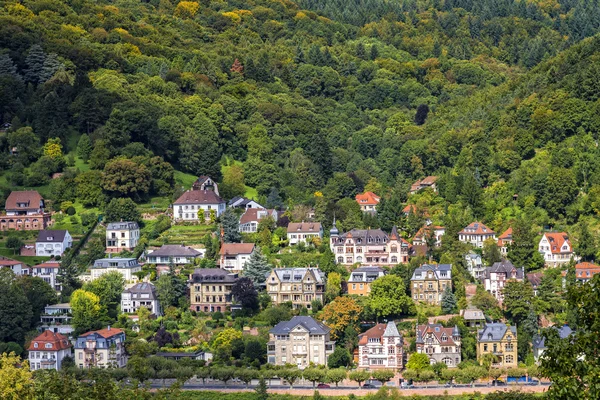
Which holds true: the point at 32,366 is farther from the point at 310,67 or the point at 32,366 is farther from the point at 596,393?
the point at 310,67

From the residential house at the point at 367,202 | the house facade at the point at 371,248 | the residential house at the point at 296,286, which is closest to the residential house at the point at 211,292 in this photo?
the residential house at the point at 296,286

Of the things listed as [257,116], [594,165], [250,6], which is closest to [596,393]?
[594,165]

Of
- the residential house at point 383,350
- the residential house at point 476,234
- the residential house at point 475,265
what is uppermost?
the residential house at point 476,234

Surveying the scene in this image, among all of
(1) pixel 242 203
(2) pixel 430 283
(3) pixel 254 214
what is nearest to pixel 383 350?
(2) pixel 430 283

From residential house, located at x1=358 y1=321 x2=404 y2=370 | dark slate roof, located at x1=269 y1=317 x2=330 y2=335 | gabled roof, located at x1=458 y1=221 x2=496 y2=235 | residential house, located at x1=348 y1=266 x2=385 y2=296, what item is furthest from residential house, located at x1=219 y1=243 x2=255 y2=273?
gabled roof, located at x1=458 y1=221 x2=496 y2=235

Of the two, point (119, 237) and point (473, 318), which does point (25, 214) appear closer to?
point (119, 237)

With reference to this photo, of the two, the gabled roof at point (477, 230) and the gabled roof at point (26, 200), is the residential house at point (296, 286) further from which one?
the gabled roof at point (26, 200)
